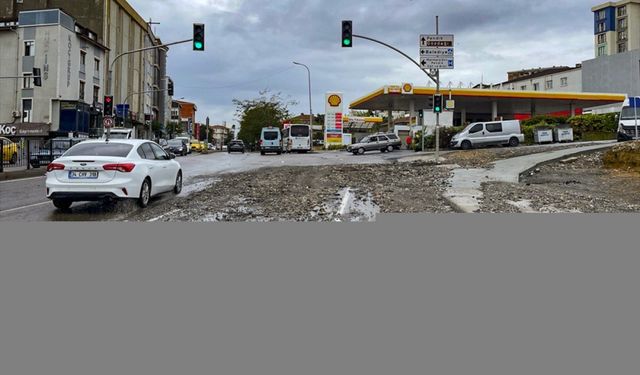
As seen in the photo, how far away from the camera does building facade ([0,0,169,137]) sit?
54812mm

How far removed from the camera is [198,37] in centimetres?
2527

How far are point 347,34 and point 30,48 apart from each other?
35.9m

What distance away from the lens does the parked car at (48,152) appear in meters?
25.0

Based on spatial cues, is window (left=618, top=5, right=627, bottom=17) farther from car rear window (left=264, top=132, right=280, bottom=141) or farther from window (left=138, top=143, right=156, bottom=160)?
window (left=138, top=143, right=156, bottom=160)

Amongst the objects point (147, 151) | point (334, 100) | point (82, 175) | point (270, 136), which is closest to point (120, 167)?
point (82, 175)

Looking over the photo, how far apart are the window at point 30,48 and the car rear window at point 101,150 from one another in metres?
43.2

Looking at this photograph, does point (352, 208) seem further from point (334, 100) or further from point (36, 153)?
point (334, 100)

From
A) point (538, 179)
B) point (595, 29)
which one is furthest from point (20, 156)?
point (595, 29)

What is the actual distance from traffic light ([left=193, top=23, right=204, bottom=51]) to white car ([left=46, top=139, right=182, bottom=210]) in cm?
1559

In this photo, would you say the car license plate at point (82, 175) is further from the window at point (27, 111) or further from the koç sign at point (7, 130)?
the window at point (27, 111)

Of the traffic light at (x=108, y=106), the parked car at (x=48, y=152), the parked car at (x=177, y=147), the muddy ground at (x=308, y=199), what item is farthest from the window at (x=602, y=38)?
the parked car at (x=48, y=152)

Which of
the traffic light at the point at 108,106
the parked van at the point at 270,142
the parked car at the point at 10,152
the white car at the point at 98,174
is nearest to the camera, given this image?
Result: the white car at the point at 98,174

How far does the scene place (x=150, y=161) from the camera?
37.1ft

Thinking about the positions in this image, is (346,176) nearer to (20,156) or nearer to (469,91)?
(20,156)
